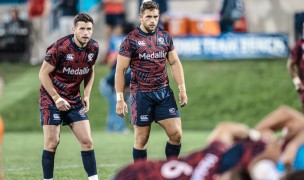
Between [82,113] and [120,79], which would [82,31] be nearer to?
[120,79]

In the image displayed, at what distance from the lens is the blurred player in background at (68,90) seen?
11914mm

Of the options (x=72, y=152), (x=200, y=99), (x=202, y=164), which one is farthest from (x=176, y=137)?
(x=200, y=99)

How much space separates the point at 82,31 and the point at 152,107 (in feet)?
4.85

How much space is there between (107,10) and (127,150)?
37.0 feet

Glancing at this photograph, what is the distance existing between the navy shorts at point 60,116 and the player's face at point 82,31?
906 mm

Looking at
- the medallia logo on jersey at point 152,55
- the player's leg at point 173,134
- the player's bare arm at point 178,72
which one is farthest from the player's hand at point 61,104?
the player's bare arm at point 178,72

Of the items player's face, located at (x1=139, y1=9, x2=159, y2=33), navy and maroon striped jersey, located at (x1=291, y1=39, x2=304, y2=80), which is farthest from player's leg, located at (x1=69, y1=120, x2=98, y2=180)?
navy and maroon striped jersey, located at (x1=291, y1=39, x2=304, y2=80)

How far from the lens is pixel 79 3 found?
28.8 metres

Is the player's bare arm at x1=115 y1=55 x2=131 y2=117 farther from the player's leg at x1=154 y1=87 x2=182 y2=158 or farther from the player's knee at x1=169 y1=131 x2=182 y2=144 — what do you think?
the player's knee at x1=169 y1=131 x2=182 y2=144

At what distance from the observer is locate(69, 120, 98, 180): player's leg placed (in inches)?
468

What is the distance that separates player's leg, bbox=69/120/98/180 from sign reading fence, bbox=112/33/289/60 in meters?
15.0

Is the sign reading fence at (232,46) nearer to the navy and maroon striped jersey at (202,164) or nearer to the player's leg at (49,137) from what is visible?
the player's leg at (49,137)

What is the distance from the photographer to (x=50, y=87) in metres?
11.9

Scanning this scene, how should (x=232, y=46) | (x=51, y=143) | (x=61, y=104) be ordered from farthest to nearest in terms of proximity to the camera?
(x=232, y=46) < (x=51, y=143) < (x=61, y=104)
